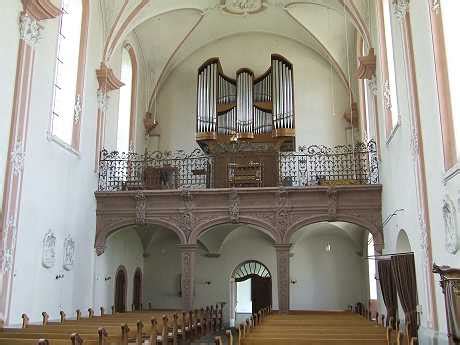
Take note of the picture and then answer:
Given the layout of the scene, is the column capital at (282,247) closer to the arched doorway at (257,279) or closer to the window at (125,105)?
the arched doorway at (257,279)

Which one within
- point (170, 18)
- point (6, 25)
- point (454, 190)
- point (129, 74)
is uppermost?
point (170, 18)


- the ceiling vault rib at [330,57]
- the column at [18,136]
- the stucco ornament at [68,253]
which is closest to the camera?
the column at [18,136]

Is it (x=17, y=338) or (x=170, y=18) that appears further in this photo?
(x=170, y=18)

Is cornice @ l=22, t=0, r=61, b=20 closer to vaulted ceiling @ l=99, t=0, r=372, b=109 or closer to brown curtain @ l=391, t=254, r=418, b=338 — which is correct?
vaulted ceiling @ l=99, t=0, r=372, b=109

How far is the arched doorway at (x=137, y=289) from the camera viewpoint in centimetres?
2104

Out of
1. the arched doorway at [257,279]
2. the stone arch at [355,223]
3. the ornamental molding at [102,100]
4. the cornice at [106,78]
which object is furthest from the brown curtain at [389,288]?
the cornice at [106,78]

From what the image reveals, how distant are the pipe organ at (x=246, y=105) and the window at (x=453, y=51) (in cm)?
1036

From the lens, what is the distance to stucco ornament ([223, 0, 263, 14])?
67.3 ft

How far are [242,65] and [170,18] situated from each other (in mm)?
3858

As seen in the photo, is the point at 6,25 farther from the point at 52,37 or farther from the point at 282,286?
the point at 282,286

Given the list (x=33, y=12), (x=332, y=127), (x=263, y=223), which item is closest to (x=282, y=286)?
(x=263, y=223)

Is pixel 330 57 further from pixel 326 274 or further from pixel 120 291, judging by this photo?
pixel 120 291

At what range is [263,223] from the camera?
53.6ft

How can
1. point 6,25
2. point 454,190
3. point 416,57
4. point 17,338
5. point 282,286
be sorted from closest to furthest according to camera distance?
point 17,338 < point 454,190 < point 416,57 < point 6,25 < point 282,286
